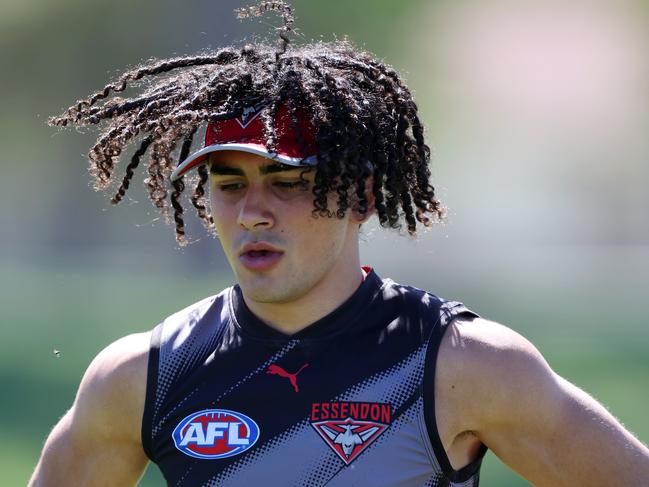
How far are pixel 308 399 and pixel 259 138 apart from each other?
0.58m

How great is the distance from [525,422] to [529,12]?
1323 cm

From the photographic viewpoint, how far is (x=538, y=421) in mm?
2537

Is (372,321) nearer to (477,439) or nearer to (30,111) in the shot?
(477,439)

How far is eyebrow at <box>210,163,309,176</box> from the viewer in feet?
8.82

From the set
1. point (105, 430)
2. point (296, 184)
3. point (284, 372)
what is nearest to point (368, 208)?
point (296, 184)

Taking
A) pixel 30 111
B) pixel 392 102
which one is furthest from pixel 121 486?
pixel 30 111

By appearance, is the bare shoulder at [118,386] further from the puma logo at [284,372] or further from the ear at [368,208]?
the ear at [368,208]

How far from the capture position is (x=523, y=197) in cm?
1529

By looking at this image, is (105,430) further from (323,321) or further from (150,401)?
(323,321)

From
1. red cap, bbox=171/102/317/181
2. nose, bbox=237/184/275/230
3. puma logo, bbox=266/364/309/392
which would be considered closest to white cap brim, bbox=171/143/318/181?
red cap, bbox=171/102/317/181

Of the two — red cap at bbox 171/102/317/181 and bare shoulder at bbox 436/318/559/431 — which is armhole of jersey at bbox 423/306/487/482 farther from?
red cap at bbox 171/102/317/181

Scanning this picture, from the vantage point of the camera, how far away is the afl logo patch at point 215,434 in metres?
2.62

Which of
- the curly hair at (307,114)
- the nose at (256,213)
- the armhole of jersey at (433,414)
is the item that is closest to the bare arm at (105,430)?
the nose at (256,213)

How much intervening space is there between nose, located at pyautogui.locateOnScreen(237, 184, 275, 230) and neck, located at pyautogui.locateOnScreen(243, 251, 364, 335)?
0.61 ft
